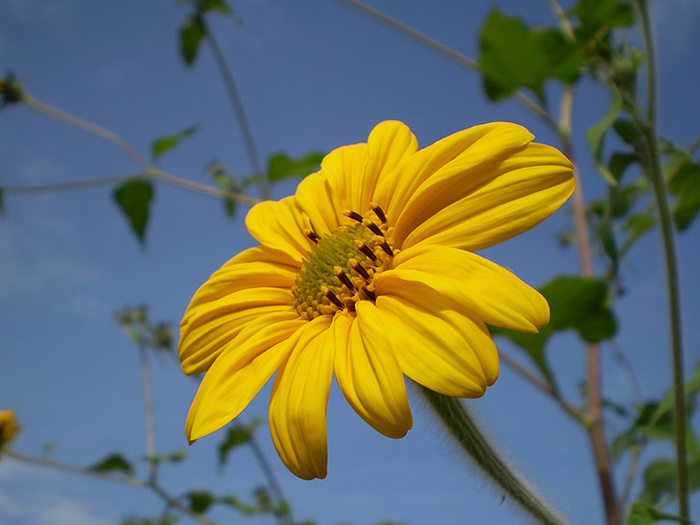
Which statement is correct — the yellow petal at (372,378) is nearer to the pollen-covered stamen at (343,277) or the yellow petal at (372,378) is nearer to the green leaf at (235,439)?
the pollen-covered stamen at (343,277)

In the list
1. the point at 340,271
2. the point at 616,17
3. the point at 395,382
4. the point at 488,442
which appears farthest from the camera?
the point at 616,17

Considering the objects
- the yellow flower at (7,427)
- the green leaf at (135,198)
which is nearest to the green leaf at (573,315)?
the green leaf at (135,198)

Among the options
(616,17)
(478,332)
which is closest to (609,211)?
(478,332)

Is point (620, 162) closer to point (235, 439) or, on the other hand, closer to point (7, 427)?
point (235, 439)

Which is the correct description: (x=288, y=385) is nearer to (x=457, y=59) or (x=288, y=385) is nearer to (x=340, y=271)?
(x=340, y=271)

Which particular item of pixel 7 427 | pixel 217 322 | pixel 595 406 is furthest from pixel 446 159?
pixel 7 427

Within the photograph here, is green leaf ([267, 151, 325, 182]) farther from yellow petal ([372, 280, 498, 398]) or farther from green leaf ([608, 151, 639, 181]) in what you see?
yellow petal ([372, 280, 498, 398])

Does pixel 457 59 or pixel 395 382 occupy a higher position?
pixel 457 59

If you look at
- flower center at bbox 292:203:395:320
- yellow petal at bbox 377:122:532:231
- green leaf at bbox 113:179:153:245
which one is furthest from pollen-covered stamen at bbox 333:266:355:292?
green leaf at bbox 113:179:153:245
